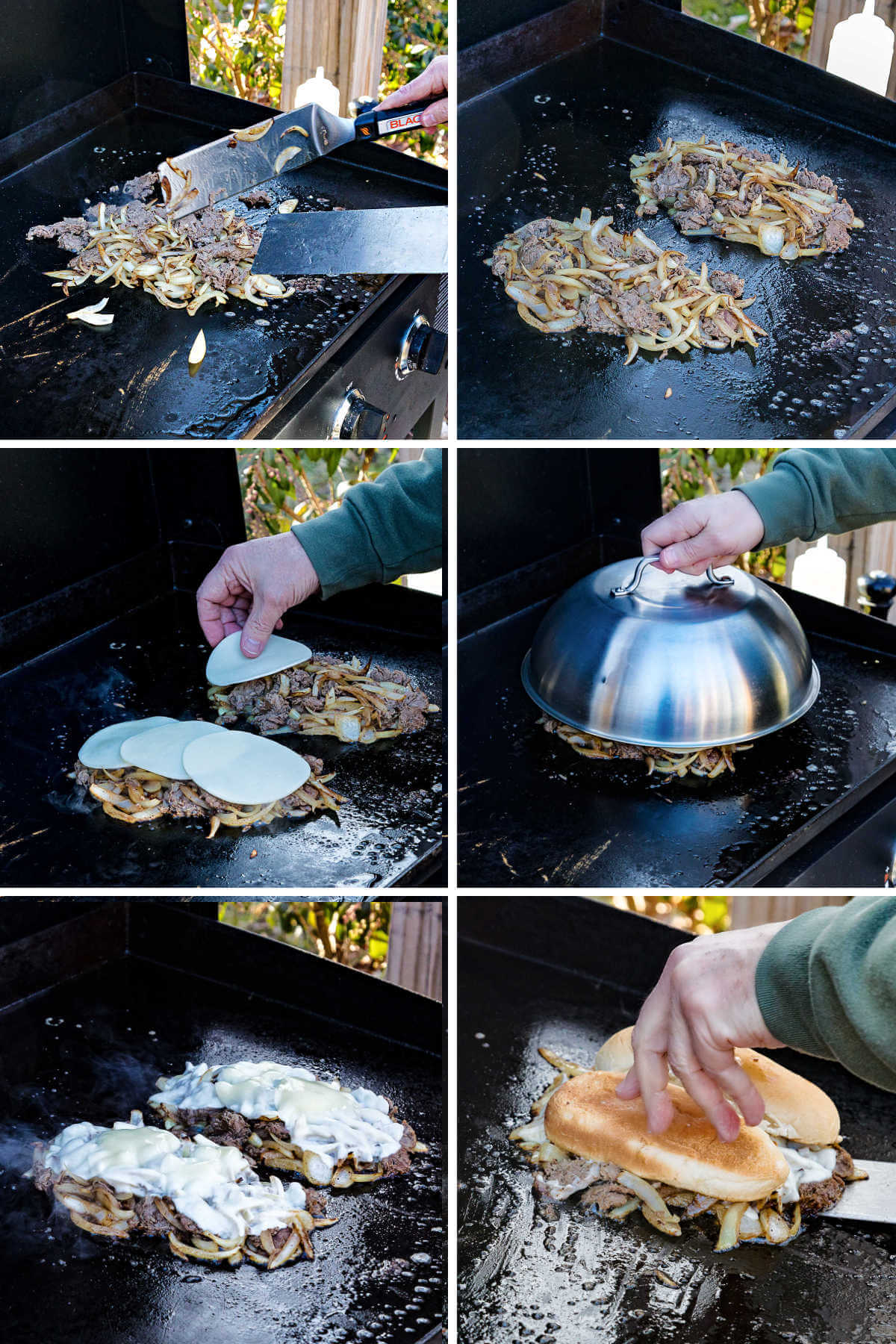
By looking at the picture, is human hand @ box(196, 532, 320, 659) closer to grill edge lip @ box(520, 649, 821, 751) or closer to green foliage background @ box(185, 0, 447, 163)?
grill edge lip @ box(520, 649, 821, 751)

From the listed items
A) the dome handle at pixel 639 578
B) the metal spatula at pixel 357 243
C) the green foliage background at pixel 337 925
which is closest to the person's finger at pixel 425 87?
the metal spatula at pixel 357 243

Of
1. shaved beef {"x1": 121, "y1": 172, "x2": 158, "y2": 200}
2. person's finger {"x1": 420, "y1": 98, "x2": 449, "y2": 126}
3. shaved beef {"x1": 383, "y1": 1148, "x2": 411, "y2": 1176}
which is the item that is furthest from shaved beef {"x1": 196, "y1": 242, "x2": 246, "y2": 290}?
shaved beef {"x1": 383, "y1": 1148, "x2": 411, "y2": 1176}

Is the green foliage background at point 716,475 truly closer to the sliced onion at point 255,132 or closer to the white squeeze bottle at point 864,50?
the white squeeze bottle at point 864,50

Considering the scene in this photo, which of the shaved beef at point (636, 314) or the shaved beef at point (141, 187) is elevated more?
the shaved beef at point (141, 187)

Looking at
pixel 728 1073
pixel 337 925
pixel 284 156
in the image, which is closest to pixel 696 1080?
pixel 728 1073

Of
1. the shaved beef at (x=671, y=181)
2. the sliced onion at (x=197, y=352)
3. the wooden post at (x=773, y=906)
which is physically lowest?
the wooden post at (x=773, y=906)

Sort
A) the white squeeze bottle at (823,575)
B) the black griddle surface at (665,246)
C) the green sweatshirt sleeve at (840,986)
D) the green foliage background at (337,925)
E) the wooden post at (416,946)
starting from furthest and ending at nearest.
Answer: the green foliage background at (337,925), the wooden post at (416,946), the white squeeze bottle at (823,575), the black griddle surface at (665,246), the green sweatshirt sleeve at (840,986)
